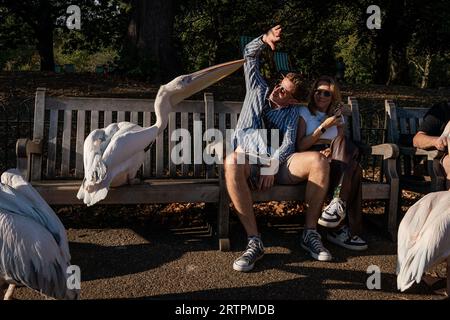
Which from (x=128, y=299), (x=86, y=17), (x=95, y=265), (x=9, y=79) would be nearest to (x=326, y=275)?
(x=128, y=299)

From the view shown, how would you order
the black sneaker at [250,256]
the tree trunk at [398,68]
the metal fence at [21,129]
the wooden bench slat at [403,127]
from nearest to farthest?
the black sneaker at [250,256] < the wooden bench slat at [403,127] < the metal fence at [21,129] < the tree trunk at [398,68]

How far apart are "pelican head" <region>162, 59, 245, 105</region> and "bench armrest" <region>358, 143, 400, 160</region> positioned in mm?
1399

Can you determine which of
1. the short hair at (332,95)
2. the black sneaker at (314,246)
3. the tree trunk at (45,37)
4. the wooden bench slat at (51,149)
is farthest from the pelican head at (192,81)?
the tree trunk at (45,37)

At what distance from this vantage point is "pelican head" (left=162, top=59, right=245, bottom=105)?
4477 millimetres

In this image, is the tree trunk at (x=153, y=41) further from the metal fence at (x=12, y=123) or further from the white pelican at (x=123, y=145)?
the white pelican at (x=123, y=145)

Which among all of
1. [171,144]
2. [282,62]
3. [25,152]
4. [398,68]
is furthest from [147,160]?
[398,68]

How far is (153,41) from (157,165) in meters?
4.93

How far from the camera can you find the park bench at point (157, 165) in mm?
4258

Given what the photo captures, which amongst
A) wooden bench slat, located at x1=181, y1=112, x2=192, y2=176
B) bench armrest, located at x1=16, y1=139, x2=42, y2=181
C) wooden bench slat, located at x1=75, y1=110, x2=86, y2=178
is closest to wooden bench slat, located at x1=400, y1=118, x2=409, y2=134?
wooden bench slat, located at x1=181, y1=112, x2=192, y2=176

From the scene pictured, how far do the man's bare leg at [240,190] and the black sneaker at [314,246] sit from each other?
1.49 ft

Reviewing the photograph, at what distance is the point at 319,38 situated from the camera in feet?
69.5

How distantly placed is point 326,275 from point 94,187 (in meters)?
1.87

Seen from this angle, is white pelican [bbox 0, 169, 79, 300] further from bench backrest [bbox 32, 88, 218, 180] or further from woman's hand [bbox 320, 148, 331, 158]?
woman's hand [bbox 320, 148, 331, 158]

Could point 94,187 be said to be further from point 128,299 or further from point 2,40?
point 2,40
